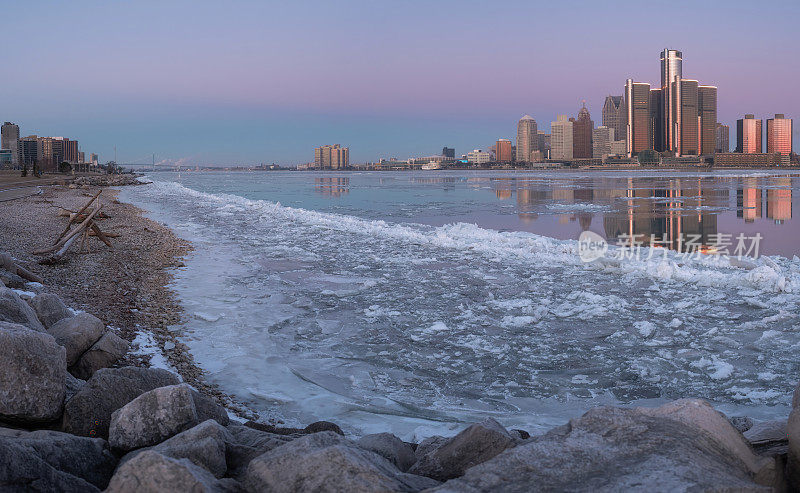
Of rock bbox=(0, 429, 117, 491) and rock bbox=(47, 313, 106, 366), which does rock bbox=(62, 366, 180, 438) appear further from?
rock bbox=(47, 313, 106, 366)

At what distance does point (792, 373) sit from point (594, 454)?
4198mm

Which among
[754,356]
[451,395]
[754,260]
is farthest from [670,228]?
[451,395]

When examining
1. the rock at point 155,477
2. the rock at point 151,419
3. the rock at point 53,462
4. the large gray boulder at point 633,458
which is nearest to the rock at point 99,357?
the rock at point 53,462

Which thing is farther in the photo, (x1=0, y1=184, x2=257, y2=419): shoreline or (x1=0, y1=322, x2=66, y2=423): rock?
(x1=0, y1=184, x2=257, y2=419): shoreline

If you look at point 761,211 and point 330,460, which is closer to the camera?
point 330,460

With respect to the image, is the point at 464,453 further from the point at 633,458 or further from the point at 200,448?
the point at 200,448

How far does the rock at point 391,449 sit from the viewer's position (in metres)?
3.68

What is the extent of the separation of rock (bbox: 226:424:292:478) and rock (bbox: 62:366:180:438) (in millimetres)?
792

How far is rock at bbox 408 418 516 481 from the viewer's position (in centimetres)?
333

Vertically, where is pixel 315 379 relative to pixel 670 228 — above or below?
below

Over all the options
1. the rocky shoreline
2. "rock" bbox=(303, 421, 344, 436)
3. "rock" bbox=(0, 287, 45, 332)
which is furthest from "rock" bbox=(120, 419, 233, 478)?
"rock" bbox=(0, 287, 45, 332)

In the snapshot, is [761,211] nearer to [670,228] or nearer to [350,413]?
[670,228]

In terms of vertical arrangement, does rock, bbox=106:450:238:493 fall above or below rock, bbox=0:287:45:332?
below

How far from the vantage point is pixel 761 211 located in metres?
24.0
